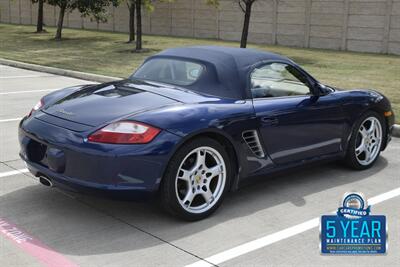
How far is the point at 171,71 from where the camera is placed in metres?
5.32

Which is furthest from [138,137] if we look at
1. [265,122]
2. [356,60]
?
[356,60]

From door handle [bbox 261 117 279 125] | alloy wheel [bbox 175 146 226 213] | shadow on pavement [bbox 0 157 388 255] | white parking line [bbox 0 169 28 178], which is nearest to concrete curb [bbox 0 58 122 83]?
white parking line [bbox 0 169 28 178]

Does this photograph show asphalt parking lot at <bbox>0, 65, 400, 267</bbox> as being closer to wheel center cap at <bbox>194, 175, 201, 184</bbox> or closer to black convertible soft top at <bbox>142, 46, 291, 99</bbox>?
wheel center cap at <bbox>194, 175, 201, 184</bbox>

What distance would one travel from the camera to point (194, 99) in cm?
473

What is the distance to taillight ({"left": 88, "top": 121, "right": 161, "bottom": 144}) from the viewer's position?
4.15 meters

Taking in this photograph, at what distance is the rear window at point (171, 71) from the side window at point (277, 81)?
542 mm

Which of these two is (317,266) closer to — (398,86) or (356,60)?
(398,86)

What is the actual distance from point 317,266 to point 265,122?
152 centimetres

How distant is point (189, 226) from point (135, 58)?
13706mm

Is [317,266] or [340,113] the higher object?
[340,113]

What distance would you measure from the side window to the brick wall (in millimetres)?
15760

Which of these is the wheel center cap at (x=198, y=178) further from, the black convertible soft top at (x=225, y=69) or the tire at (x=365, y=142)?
the tire at (x=365, y=142)

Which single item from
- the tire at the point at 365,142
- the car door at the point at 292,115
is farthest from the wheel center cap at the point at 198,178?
the tire at the point at 365,142

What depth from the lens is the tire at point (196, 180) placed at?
429 cm
